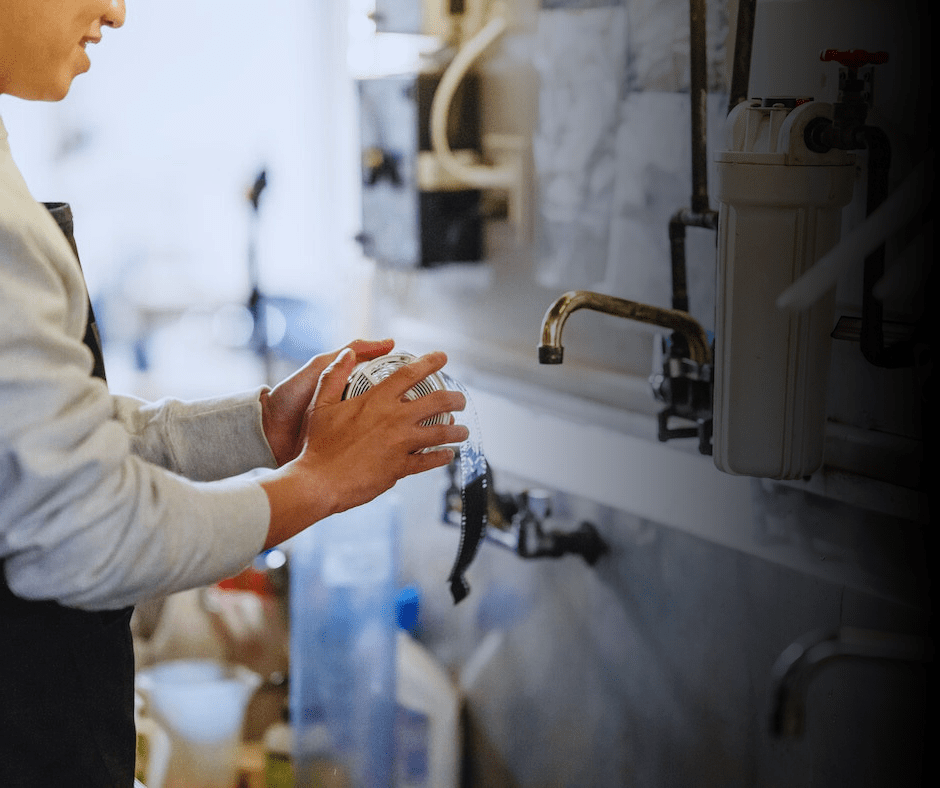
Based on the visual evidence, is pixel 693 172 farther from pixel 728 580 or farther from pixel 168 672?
pixel 168 672

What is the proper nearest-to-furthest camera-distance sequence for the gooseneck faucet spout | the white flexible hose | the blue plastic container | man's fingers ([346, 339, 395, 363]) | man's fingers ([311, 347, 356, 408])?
man's fingers ([311, 347, 356, 408])
man's fingers ([346, 339, 395, 363])
the gooseneck faucet spout
the white flexible hose
the blue plastic container

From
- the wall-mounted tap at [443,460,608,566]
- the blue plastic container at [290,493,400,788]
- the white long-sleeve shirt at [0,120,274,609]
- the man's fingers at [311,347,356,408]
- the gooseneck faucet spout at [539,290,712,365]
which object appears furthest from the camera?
the blue plastic container at [290,493,400,788]

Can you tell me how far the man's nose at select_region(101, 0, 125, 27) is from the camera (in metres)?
0.87

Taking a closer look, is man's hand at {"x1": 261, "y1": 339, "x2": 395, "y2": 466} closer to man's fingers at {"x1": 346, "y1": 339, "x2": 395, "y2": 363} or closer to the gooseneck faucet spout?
man's fingers at {"x1": 346, "y1": 339, "x2": 395, "y2": 363}

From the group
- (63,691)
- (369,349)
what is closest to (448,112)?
(369,349)

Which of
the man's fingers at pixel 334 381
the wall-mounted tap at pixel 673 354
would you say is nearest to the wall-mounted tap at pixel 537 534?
the wall-mounted tap at pixel 673 354

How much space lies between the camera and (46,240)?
2.38 ft

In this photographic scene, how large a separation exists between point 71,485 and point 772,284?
63 centimetres

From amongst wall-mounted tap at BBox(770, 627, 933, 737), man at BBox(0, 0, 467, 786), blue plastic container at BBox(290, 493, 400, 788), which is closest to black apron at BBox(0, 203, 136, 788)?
man at BBox(0, 0, 467, 786)

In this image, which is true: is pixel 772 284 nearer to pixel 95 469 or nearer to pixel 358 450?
pixel 358 450

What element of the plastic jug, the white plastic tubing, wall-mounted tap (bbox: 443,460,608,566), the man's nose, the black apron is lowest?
the plastic jug

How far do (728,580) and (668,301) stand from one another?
0.34 m

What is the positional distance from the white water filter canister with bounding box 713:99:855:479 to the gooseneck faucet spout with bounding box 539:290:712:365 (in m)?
0.11

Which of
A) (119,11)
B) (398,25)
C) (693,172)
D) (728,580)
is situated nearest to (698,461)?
(728,580)
